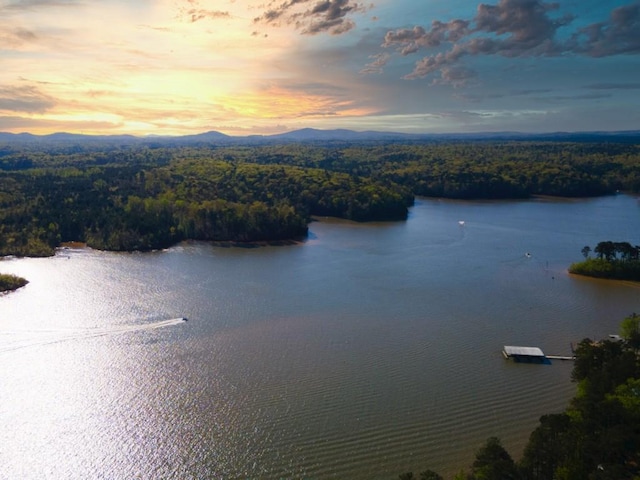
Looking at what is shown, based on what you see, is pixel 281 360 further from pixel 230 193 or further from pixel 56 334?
pixel 230 193

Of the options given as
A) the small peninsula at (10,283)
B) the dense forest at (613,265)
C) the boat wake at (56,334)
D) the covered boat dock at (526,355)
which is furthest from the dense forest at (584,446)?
the small peninsula at (10,283)

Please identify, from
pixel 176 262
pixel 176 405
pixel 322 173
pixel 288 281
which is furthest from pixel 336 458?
pixel 322 173

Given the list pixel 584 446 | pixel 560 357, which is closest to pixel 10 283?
pixel 560 357

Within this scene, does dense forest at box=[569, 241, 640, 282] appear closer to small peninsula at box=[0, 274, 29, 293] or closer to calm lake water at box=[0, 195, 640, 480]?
calm lake water at box=[0, 195, 640, 480]

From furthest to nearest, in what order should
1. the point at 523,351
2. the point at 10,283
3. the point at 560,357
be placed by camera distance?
1. the point at 10,283
2. the point at 560,357
3. the point at 523,351

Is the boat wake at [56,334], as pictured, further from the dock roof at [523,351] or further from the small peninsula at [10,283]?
the dock roof at [523,351]

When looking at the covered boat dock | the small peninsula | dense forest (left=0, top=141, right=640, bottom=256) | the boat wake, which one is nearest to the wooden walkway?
the covered boat dock
